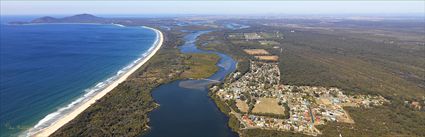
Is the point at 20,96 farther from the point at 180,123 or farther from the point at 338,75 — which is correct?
the point at 338,75

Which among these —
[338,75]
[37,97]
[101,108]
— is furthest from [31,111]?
[338,75]

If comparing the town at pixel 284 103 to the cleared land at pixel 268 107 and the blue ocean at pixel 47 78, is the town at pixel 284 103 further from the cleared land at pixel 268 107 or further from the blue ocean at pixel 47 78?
the blue ocean at pixel 47 78

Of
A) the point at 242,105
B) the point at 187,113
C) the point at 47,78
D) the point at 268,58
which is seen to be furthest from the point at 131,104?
the point at 268,58

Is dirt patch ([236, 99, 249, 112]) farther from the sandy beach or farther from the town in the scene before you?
the sandy beach

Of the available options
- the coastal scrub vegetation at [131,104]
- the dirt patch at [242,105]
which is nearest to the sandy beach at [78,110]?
the coastal scrub vegetation at [131,104]

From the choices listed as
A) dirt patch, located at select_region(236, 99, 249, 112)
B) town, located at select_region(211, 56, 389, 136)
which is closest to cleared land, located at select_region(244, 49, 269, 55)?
town, located at select_region(211, 56, 389, 136)
